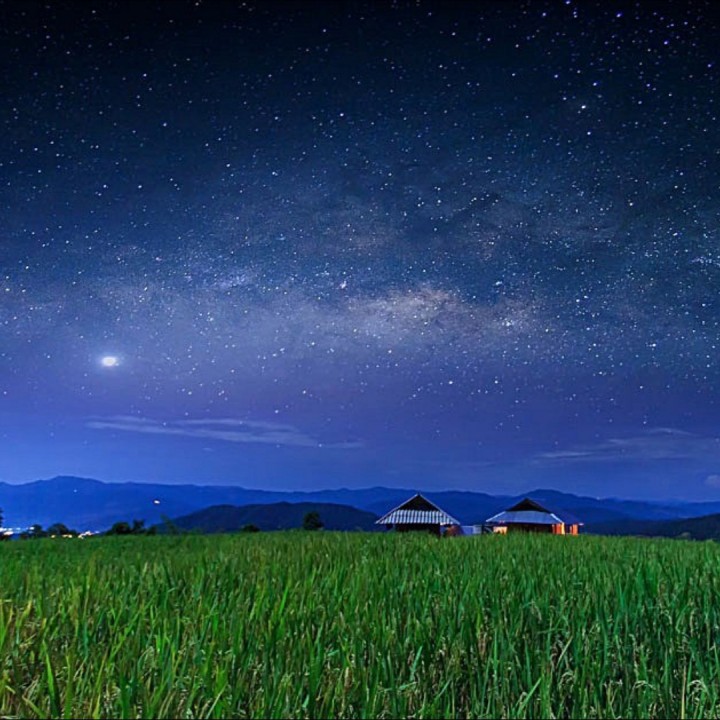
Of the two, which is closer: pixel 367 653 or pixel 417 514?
pixel 367 653

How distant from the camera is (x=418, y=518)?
29891mm

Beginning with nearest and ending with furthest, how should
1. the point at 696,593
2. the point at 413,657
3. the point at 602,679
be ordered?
the point at 602,679 → the point at 413,657 → the point at 696,593

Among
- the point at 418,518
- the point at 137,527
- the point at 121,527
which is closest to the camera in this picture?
the point at 137,527

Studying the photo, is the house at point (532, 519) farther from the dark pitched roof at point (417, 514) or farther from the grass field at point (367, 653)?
the grass field at point (367, 653)

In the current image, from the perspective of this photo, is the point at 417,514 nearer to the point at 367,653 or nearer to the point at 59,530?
the point at 59,530

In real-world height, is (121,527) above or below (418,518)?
above

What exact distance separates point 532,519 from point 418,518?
18.5ft

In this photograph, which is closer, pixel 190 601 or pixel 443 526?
pixel 190 601

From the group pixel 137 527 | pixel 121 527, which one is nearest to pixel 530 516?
pixel 137 527

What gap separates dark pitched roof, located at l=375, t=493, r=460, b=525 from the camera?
29.9 m

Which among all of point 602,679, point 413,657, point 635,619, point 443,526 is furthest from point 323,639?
point 443,526

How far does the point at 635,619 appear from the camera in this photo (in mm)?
3428

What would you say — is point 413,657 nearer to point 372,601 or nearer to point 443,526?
point 372,601

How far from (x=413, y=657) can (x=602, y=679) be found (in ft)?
2.50
